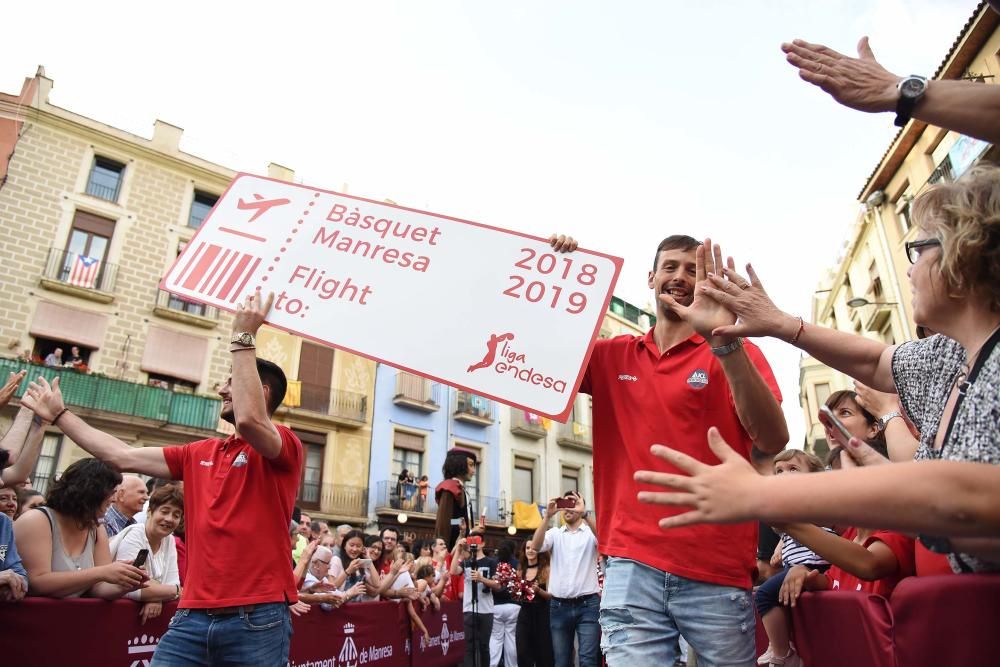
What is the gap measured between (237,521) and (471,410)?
23.3 m

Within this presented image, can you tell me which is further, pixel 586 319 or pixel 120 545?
pixel 120 545

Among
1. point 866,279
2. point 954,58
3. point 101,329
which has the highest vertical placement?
point 954,58

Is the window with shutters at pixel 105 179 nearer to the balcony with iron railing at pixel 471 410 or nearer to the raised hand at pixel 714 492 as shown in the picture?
the balcony with iron railing at pixel 471 410

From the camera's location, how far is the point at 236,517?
9.65ft

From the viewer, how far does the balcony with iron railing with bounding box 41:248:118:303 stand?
18189 millimetres

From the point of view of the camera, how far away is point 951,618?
5.05 feet

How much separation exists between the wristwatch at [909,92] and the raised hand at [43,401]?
364 cm

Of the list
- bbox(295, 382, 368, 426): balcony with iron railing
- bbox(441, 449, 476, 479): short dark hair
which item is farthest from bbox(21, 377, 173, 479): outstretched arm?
bbox(295, 382, 368, 426): balcony with iron railing

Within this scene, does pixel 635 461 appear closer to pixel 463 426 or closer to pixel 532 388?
pixel 532 388

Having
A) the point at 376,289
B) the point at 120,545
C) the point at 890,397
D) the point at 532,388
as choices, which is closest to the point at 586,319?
the point at 532,388

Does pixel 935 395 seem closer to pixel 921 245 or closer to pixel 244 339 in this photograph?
pixel 921 245

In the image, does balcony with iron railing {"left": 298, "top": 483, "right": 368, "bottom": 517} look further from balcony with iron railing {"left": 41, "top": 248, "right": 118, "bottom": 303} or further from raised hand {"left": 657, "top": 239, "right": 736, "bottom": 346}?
raised hand {"left": 657, "top": 239, "right": 736, "bottom": 346}

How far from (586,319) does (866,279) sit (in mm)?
25199

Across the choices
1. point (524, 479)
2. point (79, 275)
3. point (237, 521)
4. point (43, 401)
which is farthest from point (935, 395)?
point (524, 479)
